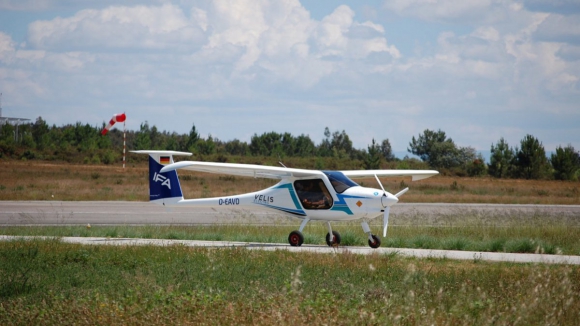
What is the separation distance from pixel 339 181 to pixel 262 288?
7658 mm

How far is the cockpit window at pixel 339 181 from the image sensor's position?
17986mm

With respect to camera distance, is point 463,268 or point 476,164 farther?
point 476,164

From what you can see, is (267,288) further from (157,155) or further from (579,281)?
(157,155)

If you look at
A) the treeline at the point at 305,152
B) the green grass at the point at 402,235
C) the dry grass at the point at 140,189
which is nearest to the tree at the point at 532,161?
the treeline at the point at 305,152

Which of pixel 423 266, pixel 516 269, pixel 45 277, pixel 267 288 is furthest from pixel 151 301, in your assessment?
pixel 516 269

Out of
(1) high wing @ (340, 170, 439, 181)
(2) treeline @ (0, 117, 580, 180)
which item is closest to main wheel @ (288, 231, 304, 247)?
(1) high wing @ (340, 170, 439, 181)

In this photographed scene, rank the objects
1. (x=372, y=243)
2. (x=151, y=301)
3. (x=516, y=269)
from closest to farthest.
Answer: (x=151, y=301)
(x=516, y=269)
(x=372, y=243)

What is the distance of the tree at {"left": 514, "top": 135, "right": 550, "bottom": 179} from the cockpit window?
56114 millimetres

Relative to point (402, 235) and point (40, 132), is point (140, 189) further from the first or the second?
point (40, 132)

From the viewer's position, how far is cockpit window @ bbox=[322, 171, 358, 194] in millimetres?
17986

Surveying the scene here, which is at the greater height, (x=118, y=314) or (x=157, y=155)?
(x=157, y=155)

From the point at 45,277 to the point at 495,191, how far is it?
136 ft

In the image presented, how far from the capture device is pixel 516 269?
13.5 m

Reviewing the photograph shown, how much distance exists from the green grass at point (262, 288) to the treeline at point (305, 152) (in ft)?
156
